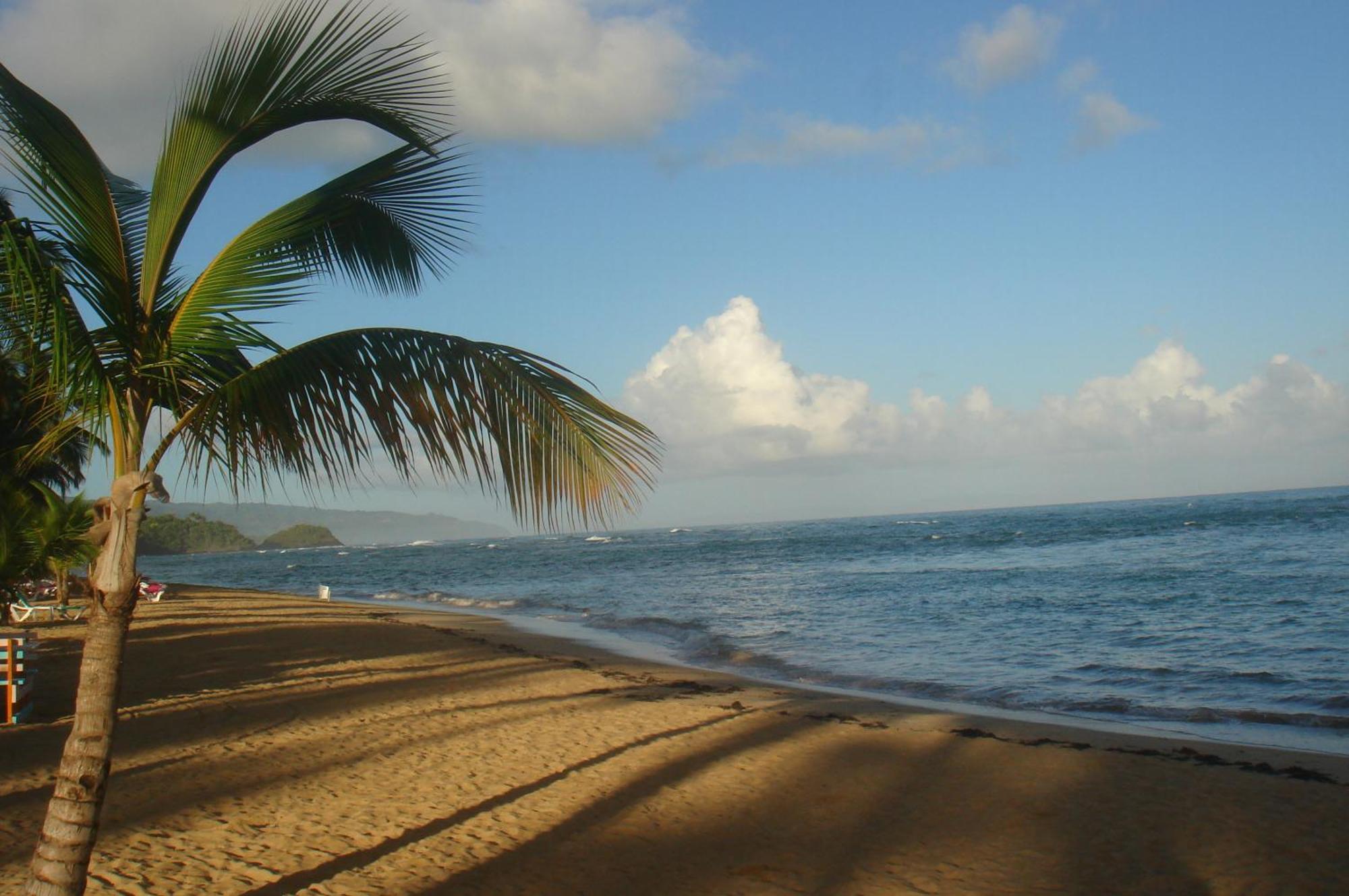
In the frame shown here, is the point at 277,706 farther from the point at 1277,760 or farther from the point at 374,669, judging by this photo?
the point at 1277,760

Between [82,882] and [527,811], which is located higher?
[82,882]

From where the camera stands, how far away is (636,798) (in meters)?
6.28

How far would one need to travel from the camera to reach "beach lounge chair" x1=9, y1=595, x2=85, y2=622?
53.1ft

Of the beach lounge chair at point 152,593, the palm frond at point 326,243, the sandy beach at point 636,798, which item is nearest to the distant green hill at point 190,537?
the beach lounge chair at point 152,593

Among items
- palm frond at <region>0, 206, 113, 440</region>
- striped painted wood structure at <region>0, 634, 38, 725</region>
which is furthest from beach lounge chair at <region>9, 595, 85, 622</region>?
palm frond at <region>0, 206, 113, 440</region>

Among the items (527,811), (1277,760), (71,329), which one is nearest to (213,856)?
(527,811)

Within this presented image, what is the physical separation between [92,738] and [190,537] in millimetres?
156837

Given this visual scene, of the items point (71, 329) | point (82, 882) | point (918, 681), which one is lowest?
point (918, 681)

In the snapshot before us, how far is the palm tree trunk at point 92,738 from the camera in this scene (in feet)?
9.30

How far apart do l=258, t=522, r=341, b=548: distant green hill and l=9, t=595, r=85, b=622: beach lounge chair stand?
507 feet

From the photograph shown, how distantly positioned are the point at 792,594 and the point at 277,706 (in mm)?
20581

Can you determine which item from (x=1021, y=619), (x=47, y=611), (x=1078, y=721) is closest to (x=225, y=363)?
(x=1078, y=721)

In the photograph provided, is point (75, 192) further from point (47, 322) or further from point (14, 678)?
point (14, 678)

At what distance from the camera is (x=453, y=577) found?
4584 cm
